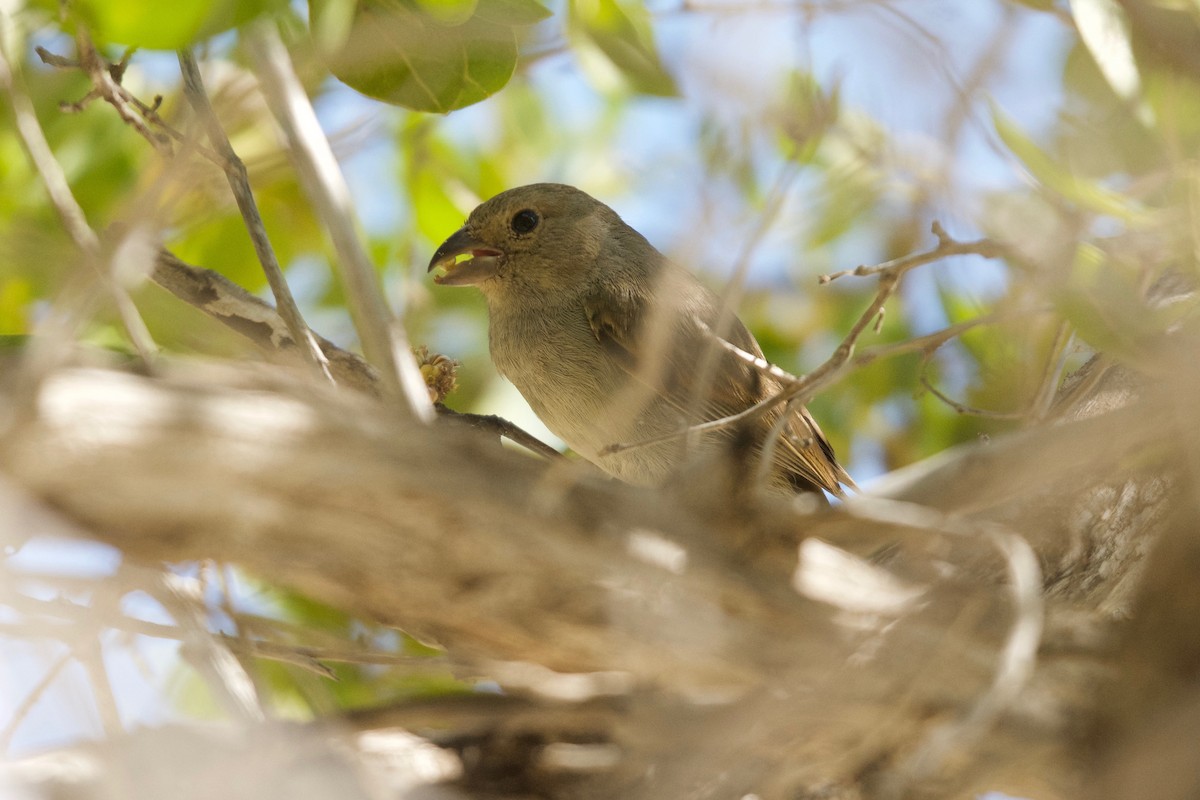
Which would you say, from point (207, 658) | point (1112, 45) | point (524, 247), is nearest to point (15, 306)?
point (524, 247)

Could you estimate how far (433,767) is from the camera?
7.22 feet

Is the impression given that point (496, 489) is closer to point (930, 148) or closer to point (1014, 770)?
point (1014, 770)

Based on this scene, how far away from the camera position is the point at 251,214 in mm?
2787

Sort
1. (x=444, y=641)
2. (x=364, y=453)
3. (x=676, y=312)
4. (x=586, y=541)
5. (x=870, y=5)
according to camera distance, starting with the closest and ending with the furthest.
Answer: (x=364, y=453) → (x=586, y=541) → (x=444, y=641) → (x=870, y=5) → (x=676, y=312)

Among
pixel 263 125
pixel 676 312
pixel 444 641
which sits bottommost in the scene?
pixel 444 641

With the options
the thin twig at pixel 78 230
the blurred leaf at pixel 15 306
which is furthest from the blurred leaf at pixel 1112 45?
the blurred leaf at pixel 15 306

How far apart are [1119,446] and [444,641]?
117cm

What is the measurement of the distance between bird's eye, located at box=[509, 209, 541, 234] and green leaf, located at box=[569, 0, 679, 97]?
1.02 meters

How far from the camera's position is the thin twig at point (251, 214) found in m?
2.61

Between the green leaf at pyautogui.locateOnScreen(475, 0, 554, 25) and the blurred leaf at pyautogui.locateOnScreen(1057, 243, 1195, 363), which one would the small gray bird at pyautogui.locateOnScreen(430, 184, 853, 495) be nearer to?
the green leaf at pyautogui.locateOnScreen(475, 0, 554, 25)

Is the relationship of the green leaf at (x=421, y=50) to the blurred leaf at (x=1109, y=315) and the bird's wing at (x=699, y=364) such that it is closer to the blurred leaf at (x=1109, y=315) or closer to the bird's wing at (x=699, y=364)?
the bird's wing at (x=699, y=364)

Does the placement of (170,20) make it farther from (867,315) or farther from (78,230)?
(867,315)

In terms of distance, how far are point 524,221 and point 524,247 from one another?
0.40 ft

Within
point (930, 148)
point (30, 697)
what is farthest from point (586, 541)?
point (930, 148)
